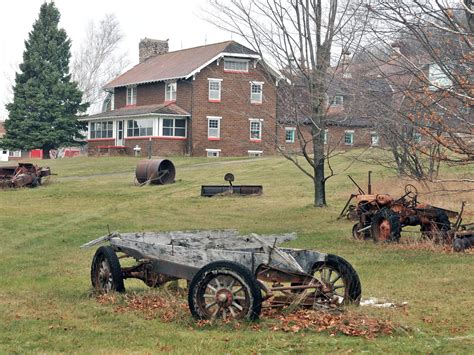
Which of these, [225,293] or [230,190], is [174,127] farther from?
[225,293]

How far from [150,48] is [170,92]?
12.6 meters

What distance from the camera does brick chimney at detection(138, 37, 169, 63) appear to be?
70.7 m

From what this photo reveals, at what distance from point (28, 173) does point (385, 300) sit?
2770 cm

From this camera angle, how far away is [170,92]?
5947 cm

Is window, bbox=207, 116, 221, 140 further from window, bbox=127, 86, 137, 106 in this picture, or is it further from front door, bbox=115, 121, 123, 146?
window, bbox=127, 86, 137, 106

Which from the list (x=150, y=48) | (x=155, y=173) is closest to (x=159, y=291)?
(x=155, y=173)

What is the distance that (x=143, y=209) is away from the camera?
2820cm

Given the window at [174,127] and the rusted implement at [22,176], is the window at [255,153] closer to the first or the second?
the window at [174,127]

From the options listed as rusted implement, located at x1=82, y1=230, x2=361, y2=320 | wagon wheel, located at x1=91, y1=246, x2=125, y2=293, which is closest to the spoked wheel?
rusted implement, located at x1=82, y1=230, x2=361, y2=320

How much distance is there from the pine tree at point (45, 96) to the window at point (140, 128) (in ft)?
27.2

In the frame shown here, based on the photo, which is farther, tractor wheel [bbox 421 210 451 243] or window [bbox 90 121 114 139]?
window [bbox 90 121 114 139]

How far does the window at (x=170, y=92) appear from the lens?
59.1 m

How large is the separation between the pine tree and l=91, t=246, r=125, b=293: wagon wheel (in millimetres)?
54590

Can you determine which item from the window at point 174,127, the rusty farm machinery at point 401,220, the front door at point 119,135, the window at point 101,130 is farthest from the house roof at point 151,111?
the rusty farm machinery at point 401,220
